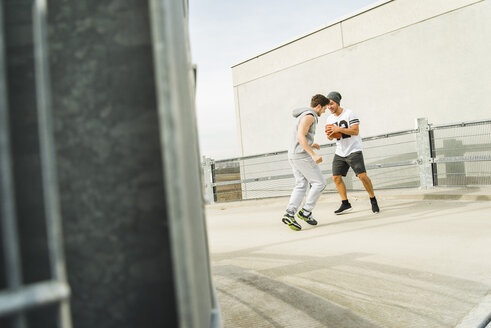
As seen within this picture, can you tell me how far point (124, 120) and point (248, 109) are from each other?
13927mm

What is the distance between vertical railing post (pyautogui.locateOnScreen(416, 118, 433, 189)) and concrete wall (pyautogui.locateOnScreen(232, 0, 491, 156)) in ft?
6.77

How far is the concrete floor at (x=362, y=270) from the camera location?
2.13 meters

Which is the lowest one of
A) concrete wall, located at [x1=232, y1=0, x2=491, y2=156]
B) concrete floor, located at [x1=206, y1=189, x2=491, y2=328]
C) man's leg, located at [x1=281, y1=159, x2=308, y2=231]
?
concrete floor, located at [x1=206, y1=189, x2=491, y2=328]

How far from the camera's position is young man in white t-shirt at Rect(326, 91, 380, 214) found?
6.00 metres

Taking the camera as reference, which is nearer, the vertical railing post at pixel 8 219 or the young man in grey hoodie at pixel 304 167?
the vertical railing post at pixel 8 219

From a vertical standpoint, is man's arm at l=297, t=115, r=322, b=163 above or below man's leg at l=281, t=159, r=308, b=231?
above

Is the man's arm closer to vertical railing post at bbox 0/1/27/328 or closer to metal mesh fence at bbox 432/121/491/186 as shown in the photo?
metal mesh fence at bbox 432/121/491/186

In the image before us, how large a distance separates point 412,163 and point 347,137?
2647 millimetres

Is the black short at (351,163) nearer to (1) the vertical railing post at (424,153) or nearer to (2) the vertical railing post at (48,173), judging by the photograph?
(1) the vertical railing post at (424,153)

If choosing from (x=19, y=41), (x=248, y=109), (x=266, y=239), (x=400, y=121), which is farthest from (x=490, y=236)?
(x=248, y=109)

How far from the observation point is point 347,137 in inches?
244

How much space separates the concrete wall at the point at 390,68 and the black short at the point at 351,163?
15.8 feet

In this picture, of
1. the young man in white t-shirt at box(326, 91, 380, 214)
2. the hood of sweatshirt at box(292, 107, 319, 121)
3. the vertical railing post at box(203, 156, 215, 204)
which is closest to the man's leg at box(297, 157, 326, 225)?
the hood of sweatshirt at box(292, 107, 319, 121)

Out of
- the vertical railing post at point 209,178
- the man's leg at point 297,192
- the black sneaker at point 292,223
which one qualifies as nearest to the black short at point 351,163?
the man's leg at point 297,192
